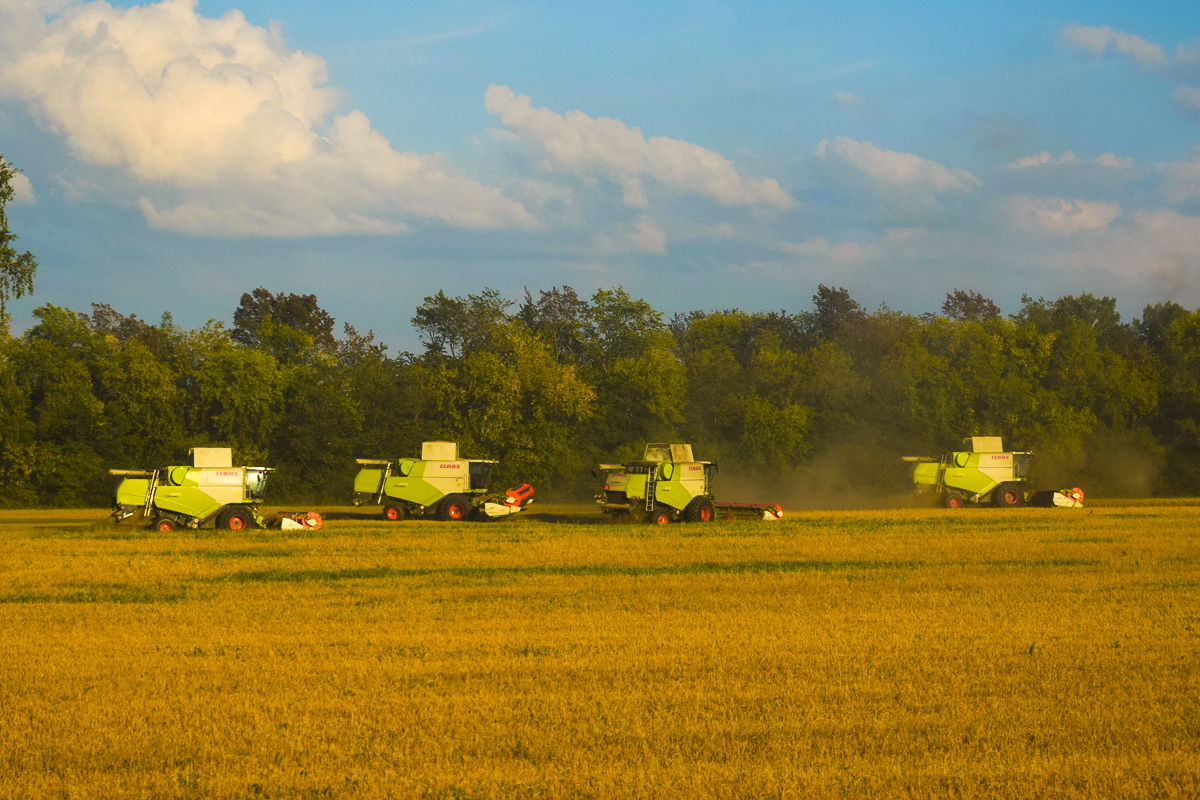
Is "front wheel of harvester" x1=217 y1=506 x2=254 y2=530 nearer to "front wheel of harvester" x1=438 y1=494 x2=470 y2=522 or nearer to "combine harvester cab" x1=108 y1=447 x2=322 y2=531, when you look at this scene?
"combine harvester cab" x1=108 y1=447 x2=322 y2=531

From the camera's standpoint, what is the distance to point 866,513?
39281 millimetres

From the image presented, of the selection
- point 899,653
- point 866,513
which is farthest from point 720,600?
point 866,513

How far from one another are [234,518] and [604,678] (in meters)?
23.7

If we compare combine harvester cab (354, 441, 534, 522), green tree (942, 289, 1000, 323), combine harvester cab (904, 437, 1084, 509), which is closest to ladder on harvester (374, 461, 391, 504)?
combine harvester cab (354, 441, 534, 522)

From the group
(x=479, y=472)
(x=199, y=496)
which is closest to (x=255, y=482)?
(x=199, y=496)

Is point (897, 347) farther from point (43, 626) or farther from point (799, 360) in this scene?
point (43, 626)

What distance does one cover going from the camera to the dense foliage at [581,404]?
179 feet

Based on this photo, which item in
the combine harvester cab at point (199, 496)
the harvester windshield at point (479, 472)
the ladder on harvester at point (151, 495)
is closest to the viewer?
the ladder on harvester at point (151, 495)

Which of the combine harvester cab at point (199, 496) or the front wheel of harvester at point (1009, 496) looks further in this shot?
the front wheel of harvester at point (1009, 496)

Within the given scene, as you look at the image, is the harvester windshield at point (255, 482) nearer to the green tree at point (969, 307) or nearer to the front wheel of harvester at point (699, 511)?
the front wheel of harvester at point (699, 511)

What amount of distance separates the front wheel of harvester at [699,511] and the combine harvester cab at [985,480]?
12.5 m

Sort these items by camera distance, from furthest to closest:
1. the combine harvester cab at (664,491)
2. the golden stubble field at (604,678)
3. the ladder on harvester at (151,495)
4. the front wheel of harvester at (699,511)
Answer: the front wheel of harvester at (699,511)
the combine harvester cab at (664,491)
the ladder on harvester at (151,495)
the golden stubble field at (604,678)

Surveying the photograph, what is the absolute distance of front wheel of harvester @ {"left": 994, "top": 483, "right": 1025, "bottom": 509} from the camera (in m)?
42.6

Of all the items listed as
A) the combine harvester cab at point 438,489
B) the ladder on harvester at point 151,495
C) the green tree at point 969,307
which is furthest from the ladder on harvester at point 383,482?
the green tree at point 969,307
